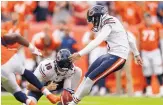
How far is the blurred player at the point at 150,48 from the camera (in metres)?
15.0

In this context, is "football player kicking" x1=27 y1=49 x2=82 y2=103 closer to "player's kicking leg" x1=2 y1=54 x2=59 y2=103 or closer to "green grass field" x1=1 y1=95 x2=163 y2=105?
"player's kicking leg" x1=2 y1=54 x2=59 y2=103

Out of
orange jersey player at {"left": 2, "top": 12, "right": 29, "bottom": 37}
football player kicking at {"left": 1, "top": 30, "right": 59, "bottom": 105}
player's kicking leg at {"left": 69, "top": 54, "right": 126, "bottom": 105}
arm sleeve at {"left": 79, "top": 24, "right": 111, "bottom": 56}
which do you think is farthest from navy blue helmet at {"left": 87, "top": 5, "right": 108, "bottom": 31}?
orange jersey player at {"left": 2, "top": 12, "right": 29, "bottom": 37}

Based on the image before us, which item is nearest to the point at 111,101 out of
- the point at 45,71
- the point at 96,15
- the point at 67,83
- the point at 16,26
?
the point at 16,26

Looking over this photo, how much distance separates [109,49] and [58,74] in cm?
79

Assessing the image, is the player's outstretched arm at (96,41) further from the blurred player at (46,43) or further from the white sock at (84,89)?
the blurred player at (46,43)

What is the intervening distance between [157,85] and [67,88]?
579 centimetres

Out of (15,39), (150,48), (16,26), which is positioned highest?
(16,26)

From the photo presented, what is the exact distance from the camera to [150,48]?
15164 millimetres

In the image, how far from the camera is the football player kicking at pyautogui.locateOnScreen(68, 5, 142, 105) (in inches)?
355

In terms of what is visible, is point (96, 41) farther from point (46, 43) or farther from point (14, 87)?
point (46, 43)

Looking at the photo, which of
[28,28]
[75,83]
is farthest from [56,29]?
[75,83]

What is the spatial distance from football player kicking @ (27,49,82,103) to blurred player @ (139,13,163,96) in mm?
5496

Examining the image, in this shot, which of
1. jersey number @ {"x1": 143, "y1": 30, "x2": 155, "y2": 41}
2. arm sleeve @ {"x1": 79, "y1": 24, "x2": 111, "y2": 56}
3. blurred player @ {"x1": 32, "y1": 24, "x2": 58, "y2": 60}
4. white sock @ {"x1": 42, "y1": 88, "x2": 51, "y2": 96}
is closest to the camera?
arm sleeve @ {"x1": 79, "y1": 24, "x2": 111, "y2": 56}

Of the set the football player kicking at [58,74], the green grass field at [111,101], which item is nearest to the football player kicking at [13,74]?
the football player kicking at [58,74]
